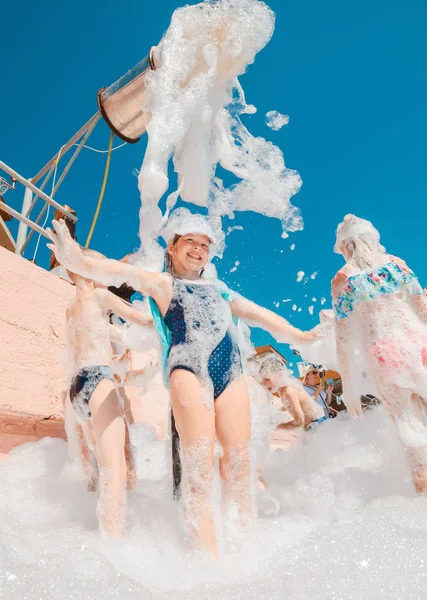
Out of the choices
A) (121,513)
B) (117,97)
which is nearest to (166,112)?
(117,97)

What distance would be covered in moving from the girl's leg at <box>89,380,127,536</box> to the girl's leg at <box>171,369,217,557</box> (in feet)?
1.64

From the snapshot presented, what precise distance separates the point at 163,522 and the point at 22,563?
1.18 m

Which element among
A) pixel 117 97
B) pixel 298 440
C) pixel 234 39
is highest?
pixel 117 97

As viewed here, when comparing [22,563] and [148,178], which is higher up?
[148,178]

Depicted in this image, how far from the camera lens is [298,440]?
3.97 metres

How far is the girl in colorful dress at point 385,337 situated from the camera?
95.6 inches

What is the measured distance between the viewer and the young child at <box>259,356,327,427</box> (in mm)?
4293

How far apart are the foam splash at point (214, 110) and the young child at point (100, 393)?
0.86 meters

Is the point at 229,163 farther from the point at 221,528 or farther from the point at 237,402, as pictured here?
the point at 221,528

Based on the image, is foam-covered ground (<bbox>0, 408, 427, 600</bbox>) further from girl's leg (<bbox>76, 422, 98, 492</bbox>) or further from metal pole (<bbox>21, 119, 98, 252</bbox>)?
metal pole (<bbox>21, 119, 98, 252</bbox>)

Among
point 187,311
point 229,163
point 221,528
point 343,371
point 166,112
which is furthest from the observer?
point 229,163

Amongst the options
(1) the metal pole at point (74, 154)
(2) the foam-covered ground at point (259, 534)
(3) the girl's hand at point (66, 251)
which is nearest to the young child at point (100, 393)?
(2) the foam-covered ground at point (259, 534)

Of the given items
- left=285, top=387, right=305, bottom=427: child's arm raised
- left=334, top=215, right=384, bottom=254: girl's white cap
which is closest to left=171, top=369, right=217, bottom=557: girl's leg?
left=334, top=215, right=384, bottom=254: girl's white cap

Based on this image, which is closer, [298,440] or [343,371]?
[343,371]
